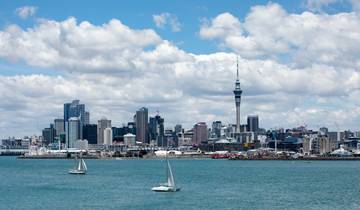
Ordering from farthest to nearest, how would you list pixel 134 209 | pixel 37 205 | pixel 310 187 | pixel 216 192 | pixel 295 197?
pixel 310 187 → pixel 216 192 → pixel 295 197 → pixel 37 205 → pixel 134 209

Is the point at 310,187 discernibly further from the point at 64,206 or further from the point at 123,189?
the point at 64,206

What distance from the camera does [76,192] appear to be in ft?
282

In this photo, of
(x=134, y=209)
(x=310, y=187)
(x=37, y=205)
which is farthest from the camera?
(x=310, y=187)

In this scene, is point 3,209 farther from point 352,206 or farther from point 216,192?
point 352,206

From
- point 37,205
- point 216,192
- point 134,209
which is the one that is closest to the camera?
point 134,209

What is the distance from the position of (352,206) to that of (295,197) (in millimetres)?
10774

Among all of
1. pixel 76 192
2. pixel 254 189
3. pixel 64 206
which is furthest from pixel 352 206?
pixel 76 192

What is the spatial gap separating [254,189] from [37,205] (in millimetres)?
30929

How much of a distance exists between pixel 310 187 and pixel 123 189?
2608cm

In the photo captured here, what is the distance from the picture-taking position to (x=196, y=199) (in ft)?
249

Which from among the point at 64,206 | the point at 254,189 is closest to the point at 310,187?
the point at 254,189

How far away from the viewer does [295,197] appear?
256 ft

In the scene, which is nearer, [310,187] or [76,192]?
[76,192]

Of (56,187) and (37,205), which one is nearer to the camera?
(37,205)
